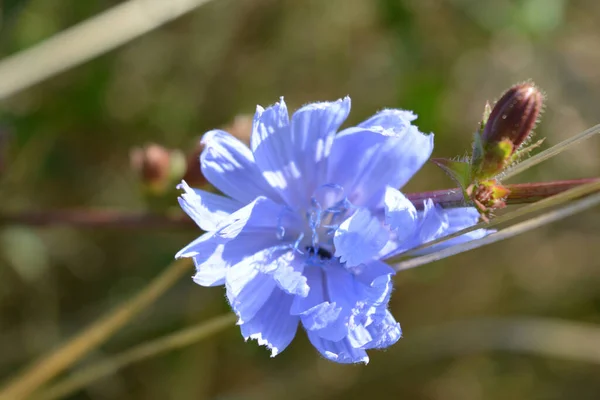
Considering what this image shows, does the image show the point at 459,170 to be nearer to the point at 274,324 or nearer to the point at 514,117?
Answer: the point at 514,117

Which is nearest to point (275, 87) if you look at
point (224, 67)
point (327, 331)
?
point (224, 67)

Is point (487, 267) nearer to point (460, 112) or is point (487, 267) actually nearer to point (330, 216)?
point (460, 112)

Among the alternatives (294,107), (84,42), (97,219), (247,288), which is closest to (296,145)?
(247,288)

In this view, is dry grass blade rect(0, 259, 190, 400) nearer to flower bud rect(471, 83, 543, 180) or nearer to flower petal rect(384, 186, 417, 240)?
flower petal rect(384, 186, 417, 240)

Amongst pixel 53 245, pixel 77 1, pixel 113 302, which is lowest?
pixel 113 302

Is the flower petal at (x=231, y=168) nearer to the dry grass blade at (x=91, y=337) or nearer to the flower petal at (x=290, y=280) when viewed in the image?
the flower petal at (x=290, y=280)
